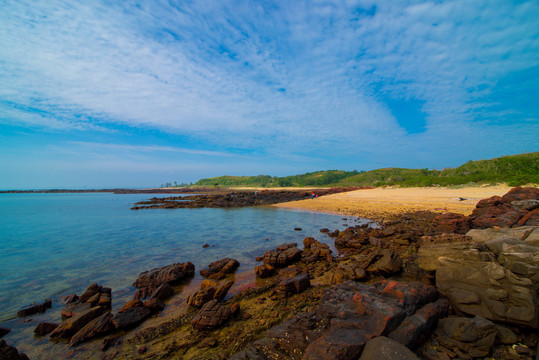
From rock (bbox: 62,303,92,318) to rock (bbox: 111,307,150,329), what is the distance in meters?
1.43

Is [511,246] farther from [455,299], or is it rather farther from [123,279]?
[123,279]

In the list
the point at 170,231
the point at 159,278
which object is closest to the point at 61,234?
the point at 170,231

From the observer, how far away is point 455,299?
4398 millimetres

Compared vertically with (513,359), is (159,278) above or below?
below

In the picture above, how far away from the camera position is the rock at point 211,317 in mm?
4781

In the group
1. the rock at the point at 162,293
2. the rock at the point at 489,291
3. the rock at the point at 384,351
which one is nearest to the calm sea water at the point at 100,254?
the rock at the point at 162,293

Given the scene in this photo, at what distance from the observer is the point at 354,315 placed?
3.86 m

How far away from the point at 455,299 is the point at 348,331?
264cm

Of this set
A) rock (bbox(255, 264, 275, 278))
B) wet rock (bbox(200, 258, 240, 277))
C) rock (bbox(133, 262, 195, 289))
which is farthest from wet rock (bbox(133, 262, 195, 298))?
rock (bbox(255, 264, 275, 278))

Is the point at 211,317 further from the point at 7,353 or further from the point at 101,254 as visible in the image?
the point at 101,254

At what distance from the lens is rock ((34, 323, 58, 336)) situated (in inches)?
202

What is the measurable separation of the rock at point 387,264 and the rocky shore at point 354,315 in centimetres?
3

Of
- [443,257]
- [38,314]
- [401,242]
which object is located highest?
[443,257]

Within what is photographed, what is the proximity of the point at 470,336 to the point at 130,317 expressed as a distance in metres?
6.95
